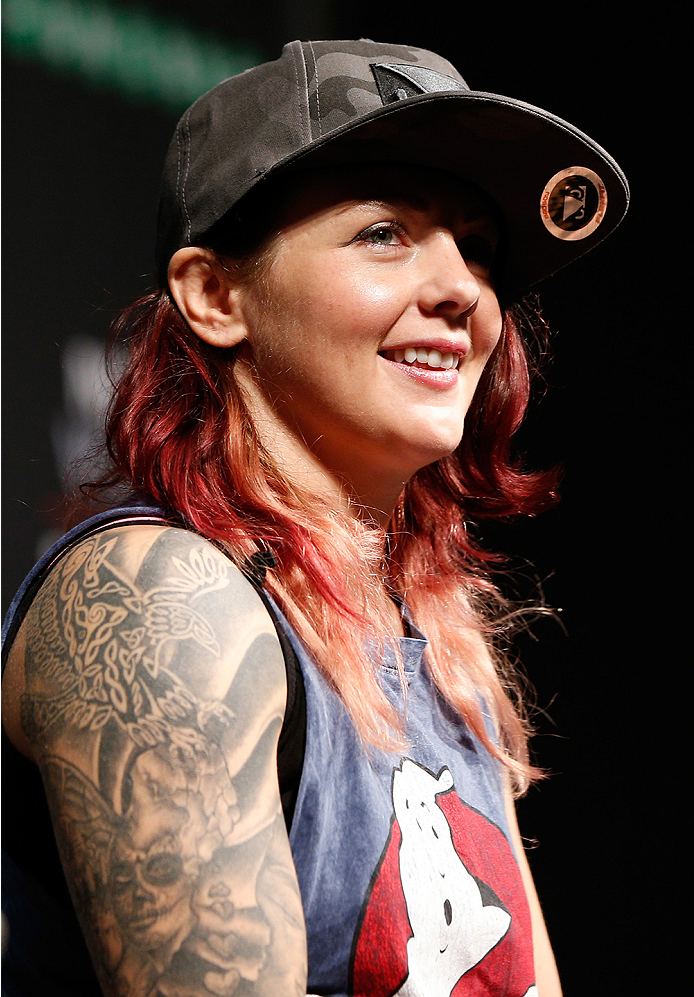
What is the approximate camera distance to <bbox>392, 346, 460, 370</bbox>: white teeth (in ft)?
3.61

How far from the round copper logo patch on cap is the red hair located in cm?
20

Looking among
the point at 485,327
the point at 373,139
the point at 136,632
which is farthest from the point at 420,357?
the point at 136,632

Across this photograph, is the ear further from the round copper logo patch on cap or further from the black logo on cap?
the round copper logo patch on cap

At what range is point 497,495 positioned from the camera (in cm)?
148

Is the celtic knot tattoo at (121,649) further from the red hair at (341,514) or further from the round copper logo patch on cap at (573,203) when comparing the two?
the round copper logo patch on cap at (573,203)

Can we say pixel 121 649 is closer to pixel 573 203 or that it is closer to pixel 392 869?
pixel 392 869

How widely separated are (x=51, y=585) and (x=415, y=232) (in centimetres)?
57

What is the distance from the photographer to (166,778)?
0.74 meters

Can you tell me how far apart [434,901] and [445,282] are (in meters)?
0.67

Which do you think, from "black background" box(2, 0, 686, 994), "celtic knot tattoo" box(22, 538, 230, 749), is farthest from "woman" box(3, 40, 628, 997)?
"black background" box(2, 0, 686, 994)

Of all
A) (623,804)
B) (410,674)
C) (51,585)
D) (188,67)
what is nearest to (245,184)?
(51,585)

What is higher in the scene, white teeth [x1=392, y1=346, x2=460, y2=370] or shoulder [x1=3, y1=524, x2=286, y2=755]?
white teeth [x1=392, y1=346, x2=460, y2=370]

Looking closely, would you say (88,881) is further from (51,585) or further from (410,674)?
(410,674)

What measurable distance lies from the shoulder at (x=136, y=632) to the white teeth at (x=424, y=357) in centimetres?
36
